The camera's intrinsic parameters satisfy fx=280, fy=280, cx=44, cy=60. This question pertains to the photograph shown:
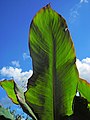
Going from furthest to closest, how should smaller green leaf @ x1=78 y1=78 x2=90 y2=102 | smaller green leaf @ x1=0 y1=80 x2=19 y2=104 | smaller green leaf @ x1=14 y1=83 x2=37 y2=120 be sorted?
smaller green leaf @ x1=0 y1=80 x2=19 y2=104 < smaller green leaf @ x1=78 y1=78 x2=90 y2=102 < smaller green leaf @ x1=14 y1=83 x2=37 y2=120

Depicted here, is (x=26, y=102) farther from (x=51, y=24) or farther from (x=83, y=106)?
(x=51, y=24)

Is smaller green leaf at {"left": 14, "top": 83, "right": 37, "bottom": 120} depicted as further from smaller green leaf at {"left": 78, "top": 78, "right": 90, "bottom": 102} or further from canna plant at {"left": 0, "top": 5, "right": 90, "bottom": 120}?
smaller green leaf at {"left": 78, "top": 78, "right": 90, "bottom": 102}

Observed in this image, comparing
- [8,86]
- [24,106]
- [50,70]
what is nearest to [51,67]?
[50,70]

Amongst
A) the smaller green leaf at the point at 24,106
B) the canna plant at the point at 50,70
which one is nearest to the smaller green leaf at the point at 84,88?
the canna plant at the point at 50,70

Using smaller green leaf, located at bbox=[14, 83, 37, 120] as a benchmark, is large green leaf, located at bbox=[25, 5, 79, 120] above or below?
above

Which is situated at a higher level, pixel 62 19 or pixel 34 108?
pixel 62 19

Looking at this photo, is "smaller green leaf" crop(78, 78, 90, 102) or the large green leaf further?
"smaller green leaf" crop(78, 78, 90, 102)

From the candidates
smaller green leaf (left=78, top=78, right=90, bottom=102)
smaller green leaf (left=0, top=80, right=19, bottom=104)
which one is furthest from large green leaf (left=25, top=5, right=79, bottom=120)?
smaller green leaf (left=0, top=80, right=19, bottom=104)

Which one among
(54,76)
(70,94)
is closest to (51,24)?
(54,76)
